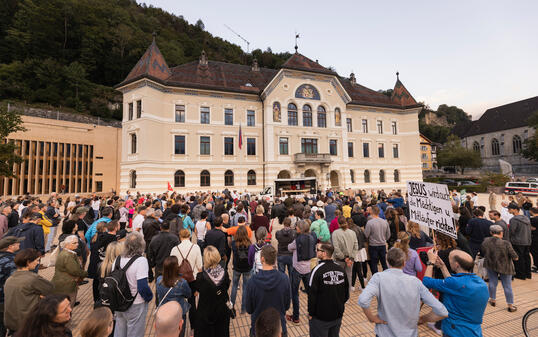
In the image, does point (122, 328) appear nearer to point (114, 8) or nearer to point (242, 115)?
point (242, 115)

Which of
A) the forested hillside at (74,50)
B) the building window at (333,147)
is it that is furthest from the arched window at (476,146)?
the forested hillside at (74,50)

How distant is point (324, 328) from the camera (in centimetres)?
324

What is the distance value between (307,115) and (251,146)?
27.7 feet

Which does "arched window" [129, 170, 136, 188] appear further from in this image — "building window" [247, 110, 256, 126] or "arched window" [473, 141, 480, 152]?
"arched window" [473, 141, 480, 152]

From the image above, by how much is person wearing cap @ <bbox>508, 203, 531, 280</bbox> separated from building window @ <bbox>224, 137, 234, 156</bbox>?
24255mm

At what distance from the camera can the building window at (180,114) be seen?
25.8m

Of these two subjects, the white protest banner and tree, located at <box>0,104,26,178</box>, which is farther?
tree, located at <box>0,104,26,178</box>

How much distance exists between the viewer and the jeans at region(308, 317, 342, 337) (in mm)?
3240

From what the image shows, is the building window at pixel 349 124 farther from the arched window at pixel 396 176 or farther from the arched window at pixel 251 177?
the arched window at pixel 251 177

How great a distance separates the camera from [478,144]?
6506 centimetres

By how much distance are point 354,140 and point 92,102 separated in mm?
42003

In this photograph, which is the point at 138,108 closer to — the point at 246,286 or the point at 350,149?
the point at 246,286

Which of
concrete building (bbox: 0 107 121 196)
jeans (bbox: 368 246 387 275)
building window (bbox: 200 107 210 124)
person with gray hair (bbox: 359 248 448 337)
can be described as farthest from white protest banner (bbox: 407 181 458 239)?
concrete building (bbox: 0 107 121 196)

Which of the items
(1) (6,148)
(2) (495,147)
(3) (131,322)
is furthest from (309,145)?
(2) (495,147)
